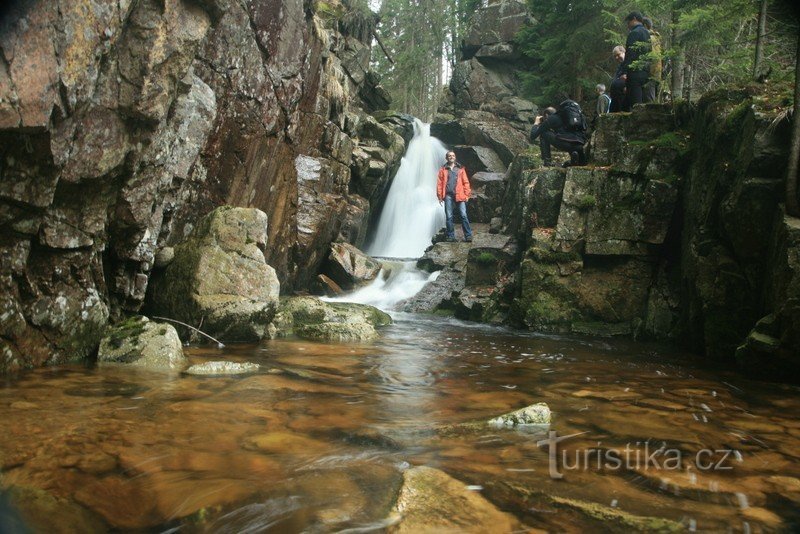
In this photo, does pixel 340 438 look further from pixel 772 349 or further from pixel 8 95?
pixel 772 349

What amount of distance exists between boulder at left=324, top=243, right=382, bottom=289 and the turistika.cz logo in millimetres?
11897

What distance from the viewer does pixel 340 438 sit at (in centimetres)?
359

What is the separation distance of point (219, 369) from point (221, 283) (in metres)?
2.37

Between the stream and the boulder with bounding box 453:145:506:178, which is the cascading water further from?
the stream

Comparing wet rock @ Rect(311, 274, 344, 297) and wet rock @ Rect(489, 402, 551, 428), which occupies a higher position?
wet rock @ Rect(311, 274, 344, 297)

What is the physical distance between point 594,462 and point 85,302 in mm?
5310

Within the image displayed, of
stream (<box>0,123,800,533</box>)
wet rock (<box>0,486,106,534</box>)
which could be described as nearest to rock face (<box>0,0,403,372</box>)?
stream (<box>0,123,800,533</box>)

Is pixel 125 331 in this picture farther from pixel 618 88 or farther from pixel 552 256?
pixel 618 88

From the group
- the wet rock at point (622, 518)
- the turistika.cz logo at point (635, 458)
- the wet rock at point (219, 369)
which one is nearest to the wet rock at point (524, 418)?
the turistika.cz logo at point (635, 458)

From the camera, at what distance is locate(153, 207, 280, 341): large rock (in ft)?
23.8

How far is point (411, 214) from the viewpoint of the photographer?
2202 cm

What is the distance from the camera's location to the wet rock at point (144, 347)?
557cm

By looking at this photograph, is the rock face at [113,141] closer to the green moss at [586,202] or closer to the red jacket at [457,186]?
the green moss at [586,202]

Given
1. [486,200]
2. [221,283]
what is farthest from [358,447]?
[486,200]
